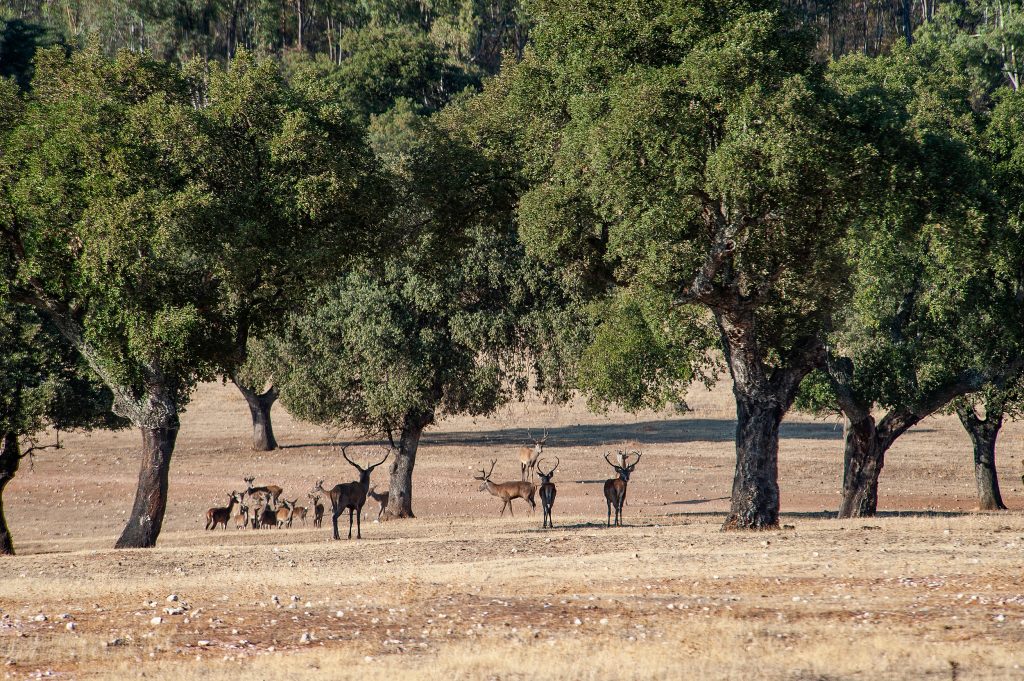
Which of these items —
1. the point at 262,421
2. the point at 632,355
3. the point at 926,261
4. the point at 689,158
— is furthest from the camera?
the point at 262,421

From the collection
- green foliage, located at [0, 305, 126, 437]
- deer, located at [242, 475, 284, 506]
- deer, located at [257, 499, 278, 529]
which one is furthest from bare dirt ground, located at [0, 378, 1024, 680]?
deer, located at [242, 475, 284, 506]

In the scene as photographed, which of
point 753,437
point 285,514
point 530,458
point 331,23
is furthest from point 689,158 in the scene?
point 331,23

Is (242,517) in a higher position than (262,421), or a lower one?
lower

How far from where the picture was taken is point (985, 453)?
128 ft

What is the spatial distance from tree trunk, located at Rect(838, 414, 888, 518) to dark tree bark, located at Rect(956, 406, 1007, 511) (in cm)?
616

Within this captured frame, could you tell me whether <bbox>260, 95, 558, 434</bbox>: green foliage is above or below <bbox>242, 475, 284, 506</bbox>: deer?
above

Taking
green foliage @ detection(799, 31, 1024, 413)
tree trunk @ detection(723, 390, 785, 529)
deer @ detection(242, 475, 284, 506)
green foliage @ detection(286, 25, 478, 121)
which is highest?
green foliage @ detection(286, 25, 478, 121)

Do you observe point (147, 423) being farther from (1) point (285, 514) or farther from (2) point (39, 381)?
(1) point (285, 514)

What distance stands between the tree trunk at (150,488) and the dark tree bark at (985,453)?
24.8 meters

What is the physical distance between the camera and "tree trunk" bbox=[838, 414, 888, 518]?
33031 millimetres

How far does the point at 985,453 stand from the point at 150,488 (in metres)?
27.0

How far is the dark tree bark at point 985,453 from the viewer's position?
38250 mm

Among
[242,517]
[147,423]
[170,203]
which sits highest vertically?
[170,203]

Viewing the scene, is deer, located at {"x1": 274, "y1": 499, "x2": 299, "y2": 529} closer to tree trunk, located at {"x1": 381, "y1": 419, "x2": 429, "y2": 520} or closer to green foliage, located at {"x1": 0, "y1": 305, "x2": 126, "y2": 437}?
tree trunk, located at {"x1": 381, "y1": 419, "x2": 429, "y2": 520}
